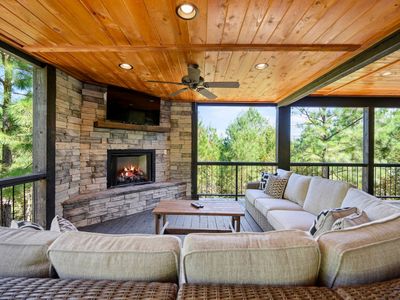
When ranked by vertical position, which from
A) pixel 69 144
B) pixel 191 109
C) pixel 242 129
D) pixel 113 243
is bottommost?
pixel 113 243

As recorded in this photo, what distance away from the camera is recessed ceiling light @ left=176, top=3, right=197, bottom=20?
1660mm

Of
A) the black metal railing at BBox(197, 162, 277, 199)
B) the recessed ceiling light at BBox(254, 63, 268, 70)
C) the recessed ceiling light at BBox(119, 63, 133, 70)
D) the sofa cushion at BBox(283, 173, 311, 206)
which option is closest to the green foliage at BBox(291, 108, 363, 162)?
the black metal railing at BBox(197, 162, 277, 199)

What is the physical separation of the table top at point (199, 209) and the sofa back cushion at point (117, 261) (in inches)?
68.1

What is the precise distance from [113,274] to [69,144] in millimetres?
3124

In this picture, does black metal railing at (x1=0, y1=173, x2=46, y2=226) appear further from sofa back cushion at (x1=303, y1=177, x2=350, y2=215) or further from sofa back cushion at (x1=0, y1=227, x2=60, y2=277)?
sofa back cushion at (x1=303, y1=177, x2=350, y2=215)

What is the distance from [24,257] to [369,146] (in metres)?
5.98

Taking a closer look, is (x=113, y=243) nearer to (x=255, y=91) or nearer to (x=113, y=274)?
(x=113, y=274)

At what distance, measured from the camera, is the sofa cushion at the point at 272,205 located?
284 cm

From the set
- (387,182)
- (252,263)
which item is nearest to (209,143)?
(387,182)

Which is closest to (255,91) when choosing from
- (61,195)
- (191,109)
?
(191,109)

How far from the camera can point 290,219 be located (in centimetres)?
237

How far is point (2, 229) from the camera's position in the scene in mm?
→ 1032

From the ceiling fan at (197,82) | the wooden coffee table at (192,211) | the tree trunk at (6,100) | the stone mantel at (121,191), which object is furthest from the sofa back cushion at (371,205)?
the tree trunk at (6,100)

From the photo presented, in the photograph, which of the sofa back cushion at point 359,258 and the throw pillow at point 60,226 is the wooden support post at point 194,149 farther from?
the sofa back cushion at point 359,258
